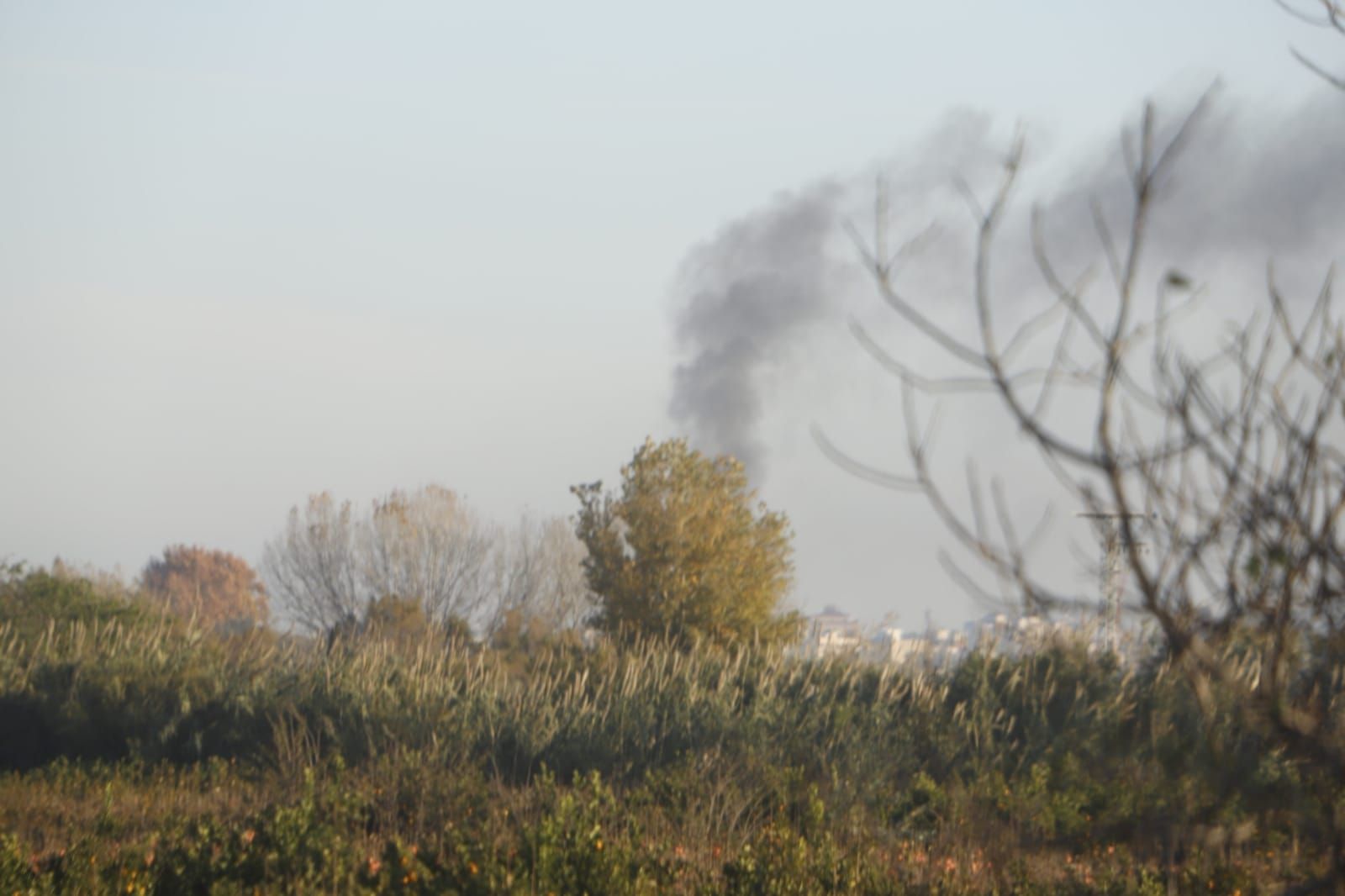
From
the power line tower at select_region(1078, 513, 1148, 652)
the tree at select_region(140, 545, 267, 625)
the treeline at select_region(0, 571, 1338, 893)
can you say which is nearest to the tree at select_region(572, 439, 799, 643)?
the treeline at select_region(0, 571, 1338, 893)

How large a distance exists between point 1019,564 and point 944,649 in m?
13.8

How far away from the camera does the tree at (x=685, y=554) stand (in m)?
22.4

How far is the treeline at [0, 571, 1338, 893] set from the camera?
16.9ft

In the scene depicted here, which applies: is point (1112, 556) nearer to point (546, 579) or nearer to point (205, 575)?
point (546, 579)

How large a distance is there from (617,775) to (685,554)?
1159 centimetres

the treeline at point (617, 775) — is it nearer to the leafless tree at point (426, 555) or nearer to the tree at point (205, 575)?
the leafless tree at point (426, 555)

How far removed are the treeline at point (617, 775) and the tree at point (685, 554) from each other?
4.02m

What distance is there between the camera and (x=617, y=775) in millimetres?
→ 10984

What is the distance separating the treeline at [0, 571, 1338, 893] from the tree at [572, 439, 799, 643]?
4.02 meters

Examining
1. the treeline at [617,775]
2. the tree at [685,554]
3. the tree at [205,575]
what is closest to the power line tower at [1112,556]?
the treeline at [617,775]

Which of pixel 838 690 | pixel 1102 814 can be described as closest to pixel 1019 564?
pixel 1102 814

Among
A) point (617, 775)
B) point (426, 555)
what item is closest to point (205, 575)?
point (426, 555)

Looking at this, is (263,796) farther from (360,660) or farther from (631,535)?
(631,535)

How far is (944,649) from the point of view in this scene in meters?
15.7
